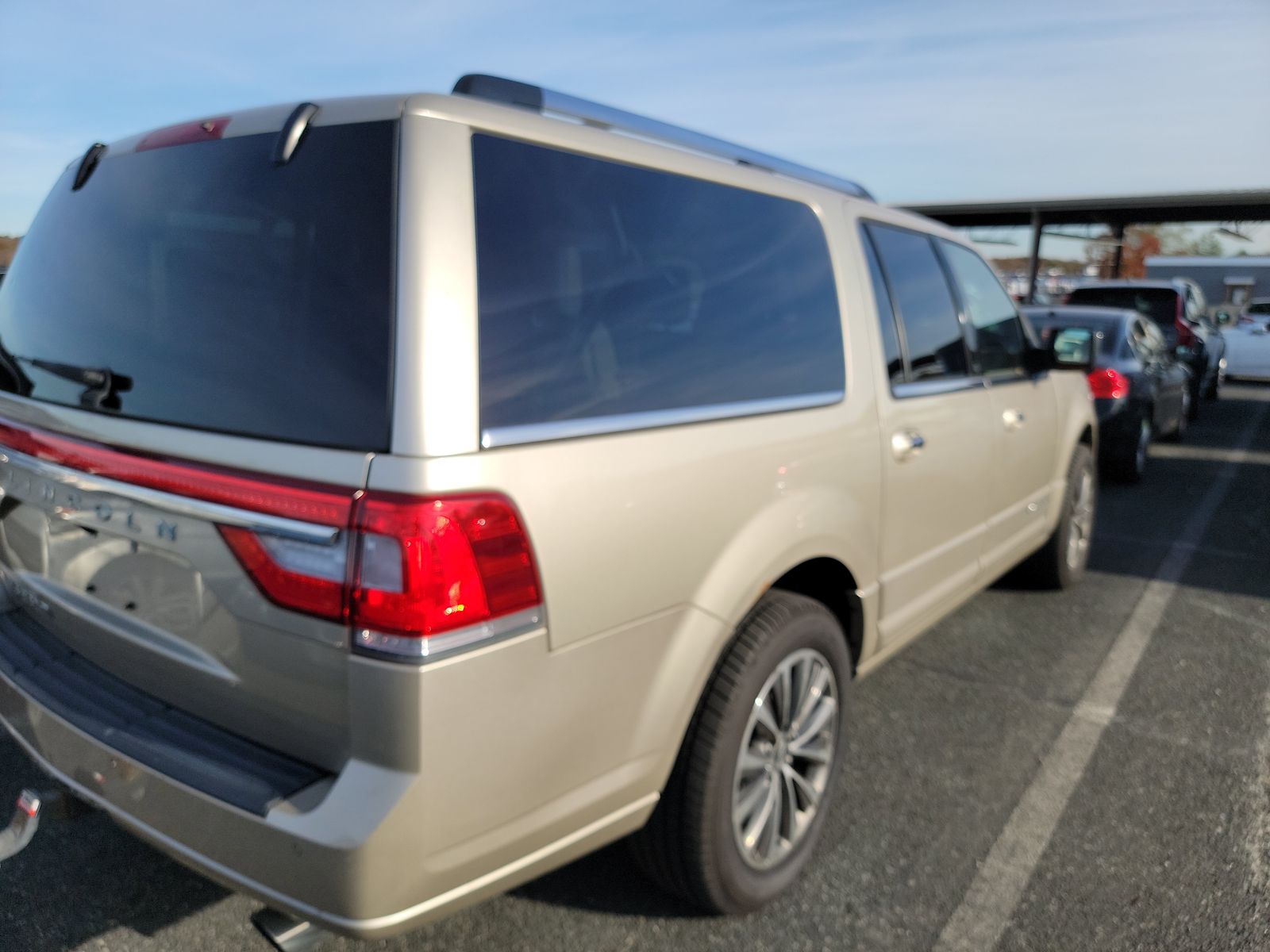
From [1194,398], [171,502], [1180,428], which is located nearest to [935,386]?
[171,502]

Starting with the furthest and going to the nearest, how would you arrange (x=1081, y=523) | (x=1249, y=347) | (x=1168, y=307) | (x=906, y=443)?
(x=1249, y=347)
(x=1168, y=307)
(x=1081, y=523)
(x=906, y=443)

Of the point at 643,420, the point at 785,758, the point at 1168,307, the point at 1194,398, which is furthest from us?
the point at 1194,398

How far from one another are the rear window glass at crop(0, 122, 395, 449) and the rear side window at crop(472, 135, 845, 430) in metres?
0.21

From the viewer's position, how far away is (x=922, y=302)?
3463 millimetres

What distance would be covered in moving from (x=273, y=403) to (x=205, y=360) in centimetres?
23

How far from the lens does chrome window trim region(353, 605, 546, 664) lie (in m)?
1.69

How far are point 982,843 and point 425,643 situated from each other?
78.0 inches

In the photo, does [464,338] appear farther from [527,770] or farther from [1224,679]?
[1224,679]

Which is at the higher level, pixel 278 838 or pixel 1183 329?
pixel 1183 329

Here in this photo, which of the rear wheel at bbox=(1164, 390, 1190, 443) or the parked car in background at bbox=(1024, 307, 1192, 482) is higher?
the parked car in background at bbox=(1024, 307, 1192, 482)

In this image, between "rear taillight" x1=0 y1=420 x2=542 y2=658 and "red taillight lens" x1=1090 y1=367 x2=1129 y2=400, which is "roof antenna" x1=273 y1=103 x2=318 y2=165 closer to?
"rear taillight" x1=0 y1=420 x2=542 y2=658

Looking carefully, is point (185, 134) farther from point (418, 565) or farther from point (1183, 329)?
point (1183, 329)

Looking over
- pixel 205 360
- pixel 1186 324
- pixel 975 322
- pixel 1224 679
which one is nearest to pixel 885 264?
pixel 975 322

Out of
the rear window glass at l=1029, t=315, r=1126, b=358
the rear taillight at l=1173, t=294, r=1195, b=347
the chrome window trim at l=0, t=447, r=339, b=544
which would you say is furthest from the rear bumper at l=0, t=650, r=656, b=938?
the rear taillight at l=1173, t=294, r=1195, b=347
